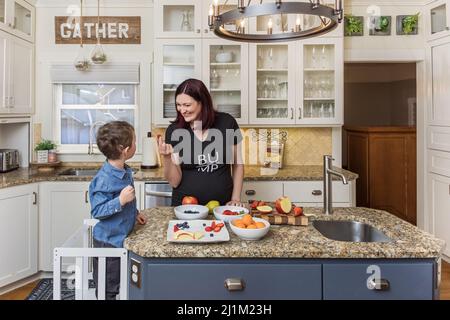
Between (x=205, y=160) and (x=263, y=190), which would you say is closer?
(x=205, y=160)

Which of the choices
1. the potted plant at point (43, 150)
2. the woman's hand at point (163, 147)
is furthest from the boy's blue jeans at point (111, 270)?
the potted plant at point (43, 150)

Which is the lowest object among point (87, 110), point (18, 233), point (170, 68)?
point (18, 233)

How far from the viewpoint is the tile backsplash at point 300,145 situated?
4.00 meters

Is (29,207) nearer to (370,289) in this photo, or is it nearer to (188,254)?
(188,254)

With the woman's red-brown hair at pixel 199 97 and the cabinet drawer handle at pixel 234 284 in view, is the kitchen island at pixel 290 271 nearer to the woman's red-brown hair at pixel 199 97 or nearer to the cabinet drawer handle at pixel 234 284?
the cabinet drawer handle at pixel 234 284

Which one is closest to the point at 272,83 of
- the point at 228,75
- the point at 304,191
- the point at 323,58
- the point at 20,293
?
the point at 228,75

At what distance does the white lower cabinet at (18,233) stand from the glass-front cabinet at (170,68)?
1.24m

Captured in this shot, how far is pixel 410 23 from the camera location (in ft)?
12.7

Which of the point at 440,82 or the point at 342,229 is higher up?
the point at 440,82

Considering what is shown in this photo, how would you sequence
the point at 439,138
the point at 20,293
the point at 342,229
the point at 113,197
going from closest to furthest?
the point at 113,197 → the point at 342,229 → the point at 20,293 → the point at 439,138

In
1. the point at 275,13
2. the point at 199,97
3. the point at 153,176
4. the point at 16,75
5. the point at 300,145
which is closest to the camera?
the point at 275,13

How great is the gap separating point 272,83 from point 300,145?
690mm

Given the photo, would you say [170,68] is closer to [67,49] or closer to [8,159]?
[67,49]

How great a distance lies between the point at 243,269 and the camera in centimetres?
146
